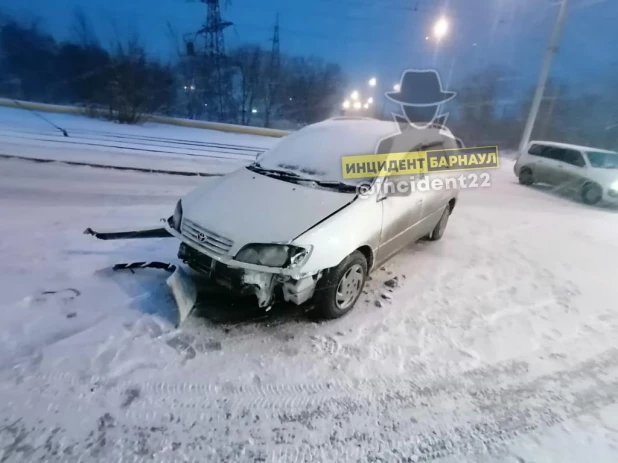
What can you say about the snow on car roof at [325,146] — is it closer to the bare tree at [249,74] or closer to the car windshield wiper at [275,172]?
the car windshield wiper at [275,172]

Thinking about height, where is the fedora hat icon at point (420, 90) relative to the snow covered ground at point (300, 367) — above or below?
above

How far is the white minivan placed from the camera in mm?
8867

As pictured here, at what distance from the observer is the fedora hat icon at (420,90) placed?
9058 mm

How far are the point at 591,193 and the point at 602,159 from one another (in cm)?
118

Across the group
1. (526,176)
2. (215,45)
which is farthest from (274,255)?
(215,45)

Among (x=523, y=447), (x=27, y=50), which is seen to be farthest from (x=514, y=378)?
(x=27, y=50)

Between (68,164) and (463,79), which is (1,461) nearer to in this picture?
(68,164)

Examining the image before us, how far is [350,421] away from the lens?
2.29m

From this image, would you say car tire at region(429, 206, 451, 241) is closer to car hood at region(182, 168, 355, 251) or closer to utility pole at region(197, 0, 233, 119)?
car hood at region(182, 168, 355, 251)

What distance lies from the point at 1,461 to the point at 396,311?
2916mm

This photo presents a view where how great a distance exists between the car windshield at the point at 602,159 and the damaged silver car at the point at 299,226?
8.22 meters

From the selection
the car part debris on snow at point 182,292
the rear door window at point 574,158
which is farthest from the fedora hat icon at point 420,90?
the car part debris on snow at point 182,292

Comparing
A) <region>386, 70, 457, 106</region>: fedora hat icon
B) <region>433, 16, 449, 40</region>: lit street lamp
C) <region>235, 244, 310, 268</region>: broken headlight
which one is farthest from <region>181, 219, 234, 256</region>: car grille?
<region>433, 16, 449, 40</region>: lit street lamp

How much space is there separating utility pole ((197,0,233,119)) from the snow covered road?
1157 inches
